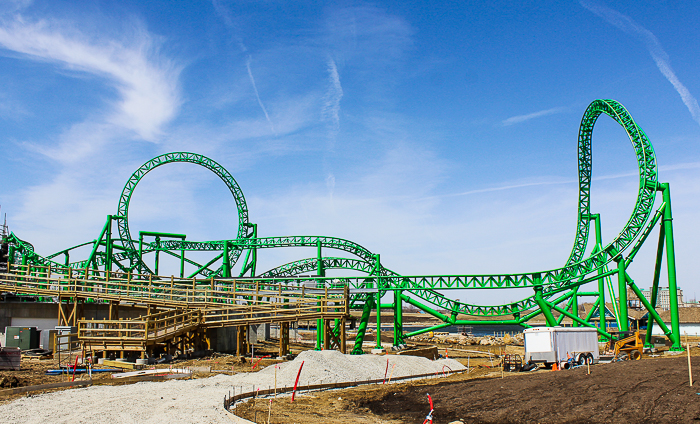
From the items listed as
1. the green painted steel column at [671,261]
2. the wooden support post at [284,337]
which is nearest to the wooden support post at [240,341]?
the wooden support post at [284,337]

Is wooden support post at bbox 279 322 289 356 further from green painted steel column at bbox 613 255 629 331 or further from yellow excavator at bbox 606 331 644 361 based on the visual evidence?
green painted steel column at bbox 613 255 629 331

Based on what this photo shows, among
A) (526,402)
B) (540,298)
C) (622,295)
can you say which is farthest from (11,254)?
(526,402)

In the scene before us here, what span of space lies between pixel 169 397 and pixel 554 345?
49.6ft

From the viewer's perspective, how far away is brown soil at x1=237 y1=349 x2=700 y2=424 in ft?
40.7

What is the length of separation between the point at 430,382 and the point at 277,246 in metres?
28.8

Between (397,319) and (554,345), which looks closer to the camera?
(554,345)

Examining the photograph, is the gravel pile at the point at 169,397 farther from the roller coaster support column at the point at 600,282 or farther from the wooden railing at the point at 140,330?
the roller coaster support column at the point at 600,282

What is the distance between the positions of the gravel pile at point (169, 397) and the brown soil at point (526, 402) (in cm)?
114

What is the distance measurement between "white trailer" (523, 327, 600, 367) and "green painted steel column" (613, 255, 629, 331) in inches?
325

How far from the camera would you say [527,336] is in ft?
75.9

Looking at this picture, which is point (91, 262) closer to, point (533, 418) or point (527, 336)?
point (527, 336)

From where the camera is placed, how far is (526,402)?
45.6 ft

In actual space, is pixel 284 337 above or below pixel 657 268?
below

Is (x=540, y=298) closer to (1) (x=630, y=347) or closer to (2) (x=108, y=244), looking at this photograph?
(1) (x=630, y=347)
